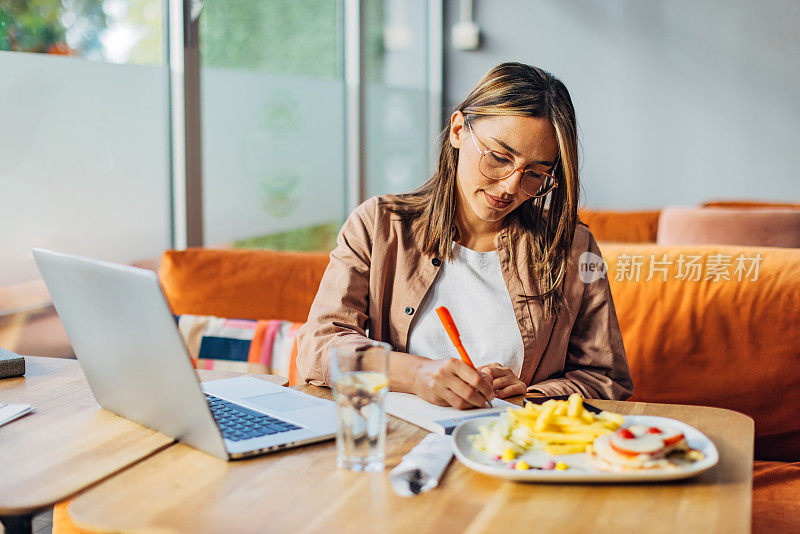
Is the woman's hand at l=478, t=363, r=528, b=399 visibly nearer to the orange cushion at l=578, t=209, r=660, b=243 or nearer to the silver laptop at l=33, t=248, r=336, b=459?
the silver laptop at l=33, t=248, r=336, b=459

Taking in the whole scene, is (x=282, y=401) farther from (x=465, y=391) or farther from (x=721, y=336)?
(x=721, y=336)

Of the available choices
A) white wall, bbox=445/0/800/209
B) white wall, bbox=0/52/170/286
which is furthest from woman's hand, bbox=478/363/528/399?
white wall, bbox=445/0/800/209

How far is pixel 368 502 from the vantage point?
81 centimetres

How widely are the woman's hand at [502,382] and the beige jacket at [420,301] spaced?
0.76 feet

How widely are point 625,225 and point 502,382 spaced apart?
7.28 feet

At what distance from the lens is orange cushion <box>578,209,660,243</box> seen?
10.6 feet

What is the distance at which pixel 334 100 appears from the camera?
3922 millimetres

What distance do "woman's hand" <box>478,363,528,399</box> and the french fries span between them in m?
0.21

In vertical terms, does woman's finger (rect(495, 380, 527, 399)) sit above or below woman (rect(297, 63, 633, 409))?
below

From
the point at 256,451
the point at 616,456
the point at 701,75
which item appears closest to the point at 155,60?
the point at 256,451

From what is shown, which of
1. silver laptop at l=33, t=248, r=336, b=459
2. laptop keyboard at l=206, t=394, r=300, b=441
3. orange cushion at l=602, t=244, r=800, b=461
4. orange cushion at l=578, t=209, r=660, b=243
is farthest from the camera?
orange cushion at l=578, t=209, r=660, b=243

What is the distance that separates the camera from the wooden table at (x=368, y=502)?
755mm

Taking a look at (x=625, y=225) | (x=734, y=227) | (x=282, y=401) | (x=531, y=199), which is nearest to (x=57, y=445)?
(x=282, y=401)

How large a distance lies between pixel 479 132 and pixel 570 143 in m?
0.16
